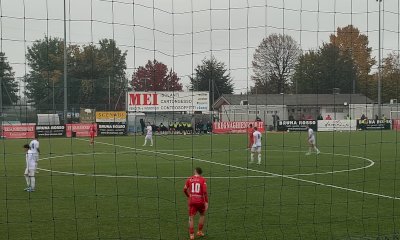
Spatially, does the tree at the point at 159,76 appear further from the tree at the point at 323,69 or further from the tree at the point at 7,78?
the tree at the point at 323,69

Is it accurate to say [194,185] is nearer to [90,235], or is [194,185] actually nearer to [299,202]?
[90,235]

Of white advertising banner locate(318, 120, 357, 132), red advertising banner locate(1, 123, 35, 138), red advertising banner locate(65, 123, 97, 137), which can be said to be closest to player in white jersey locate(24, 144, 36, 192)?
red advertising banner locate(1, 123, 35, 138)

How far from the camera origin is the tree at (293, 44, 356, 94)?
70.4 feet

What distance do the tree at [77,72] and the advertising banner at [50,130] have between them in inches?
91.1

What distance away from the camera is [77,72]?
3541 cm

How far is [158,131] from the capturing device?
2112 inches

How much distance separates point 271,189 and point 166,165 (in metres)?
9.55

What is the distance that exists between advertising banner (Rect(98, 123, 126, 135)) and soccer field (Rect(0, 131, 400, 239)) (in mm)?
24536

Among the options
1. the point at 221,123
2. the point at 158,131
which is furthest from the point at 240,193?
the point at 221,123

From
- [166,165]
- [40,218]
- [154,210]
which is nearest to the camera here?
[40,218]

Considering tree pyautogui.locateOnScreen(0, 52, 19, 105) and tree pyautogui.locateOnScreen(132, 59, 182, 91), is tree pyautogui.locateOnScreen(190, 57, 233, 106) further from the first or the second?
tree pyautogui.locateOnScreen(0, 52, 19, 105)

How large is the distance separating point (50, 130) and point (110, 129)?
6.38 m

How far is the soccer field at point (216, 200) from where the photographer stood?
12.8 m

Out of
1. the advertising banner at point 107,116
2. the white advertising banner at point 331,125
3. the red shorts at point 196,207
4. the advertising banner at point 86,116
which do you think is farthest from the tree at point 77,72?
the white advertising banner at point 331,125
